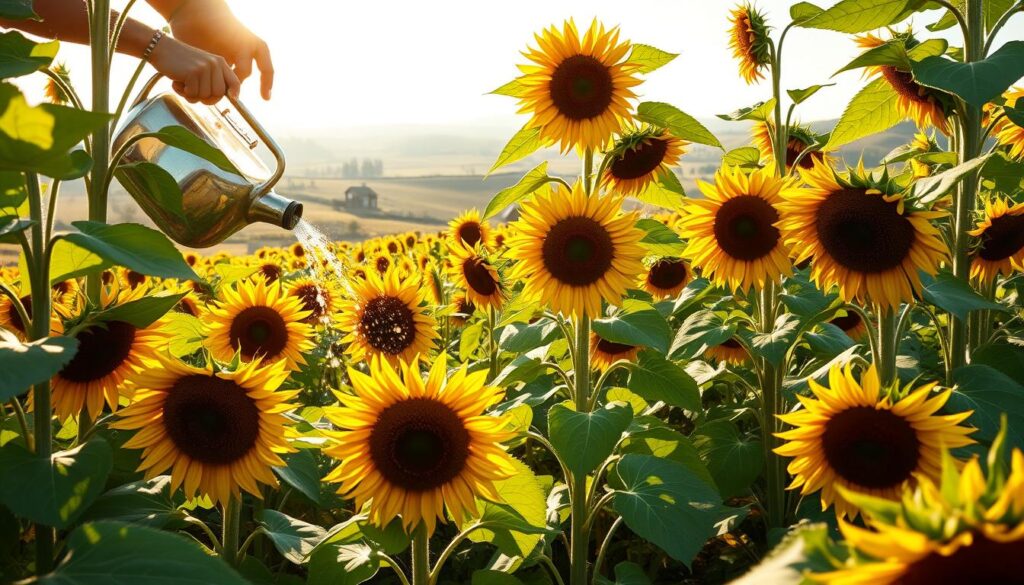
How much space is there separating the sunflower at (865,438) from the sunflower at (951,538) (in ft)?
3.43

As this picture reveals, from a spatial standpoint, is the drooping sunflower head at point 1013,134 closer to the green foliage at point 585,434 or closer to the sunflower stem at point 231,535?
the green foliage at point 585,434

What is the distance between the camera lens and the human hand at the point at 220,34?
3064 millimetres

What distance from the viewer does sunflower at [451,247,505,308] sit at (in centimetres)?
405

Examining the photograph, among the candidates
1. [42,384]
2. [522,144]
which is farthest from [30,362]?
[522,144]

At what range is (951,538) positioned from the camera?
702 mm

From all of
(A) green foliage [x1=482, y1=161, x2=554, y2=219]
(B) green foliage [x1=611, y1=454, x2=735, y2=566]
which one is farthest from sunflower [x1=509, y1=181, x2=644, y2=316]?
(B) green foliage [x1=611, y1=454, x2=735, y2=566]

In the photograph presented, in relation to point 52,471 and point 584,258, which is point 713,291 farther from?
point 52,471

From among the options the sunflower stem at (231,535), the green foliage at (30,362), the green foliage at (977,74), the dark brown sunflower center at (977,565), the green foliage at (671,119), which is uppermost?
the green foliage at (977,74)

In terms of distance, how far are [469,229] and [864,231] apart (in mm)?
3951

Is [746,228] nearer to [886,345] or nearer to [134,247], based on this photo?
[886,345]

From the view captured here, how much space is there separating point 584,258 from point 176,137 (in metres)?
1.32

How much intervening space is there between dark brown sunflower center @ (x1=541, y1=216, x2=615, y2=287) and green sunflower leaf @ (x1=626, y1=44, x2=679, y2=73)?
0.61 meters

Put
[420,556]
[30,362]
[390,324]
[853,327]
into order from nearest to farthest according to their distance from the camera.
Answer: [30,362], [420,556], [853,327], [390,324]

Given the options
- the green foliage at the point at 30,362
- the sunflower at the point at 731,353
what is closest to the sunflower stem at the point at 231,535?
the green foliage at the point at 30,362
